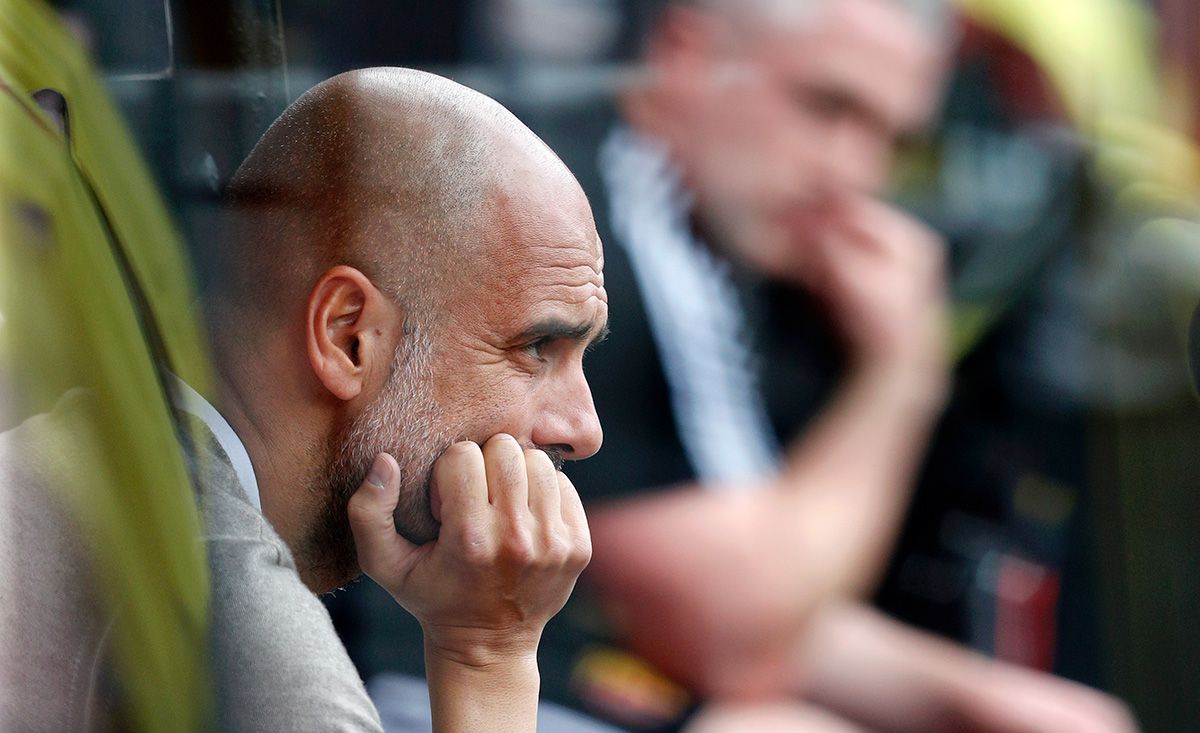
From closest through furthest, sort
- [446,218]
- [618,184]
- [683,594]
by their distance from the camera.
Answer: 1. [446,218]
2. [618,184]
3. [683,594]

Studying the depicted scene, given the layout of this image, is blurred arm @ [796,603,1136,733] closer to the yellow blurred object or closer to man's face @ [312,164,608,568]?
man's face @ [312,164,608,568]

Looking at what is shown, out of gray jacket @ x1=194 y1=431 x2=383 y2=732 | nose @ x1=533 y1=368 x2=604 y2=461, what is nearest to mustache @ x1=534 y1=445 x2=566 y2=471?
nose @ x1=533 y1=368 x2=604 y2=461

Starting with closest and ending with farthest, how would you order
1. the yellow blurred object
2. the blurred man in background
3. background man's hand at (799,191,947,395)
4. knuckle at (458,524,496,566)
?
1. knuckle at (458,524,496,566)
2. the blurred man in background
3. background man's hand at (799,191,947,395)
4. the yellow blurred object

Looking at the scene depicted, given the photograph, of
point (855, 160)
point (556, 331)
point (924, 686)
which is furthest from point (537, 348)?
point (924, 686)

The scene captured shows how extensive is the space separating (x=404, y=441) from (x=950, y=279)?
2.30ft

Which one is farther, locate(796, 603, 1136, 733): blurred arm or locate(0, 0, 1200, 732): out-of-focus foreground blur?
locate(796, 603, 1136, 733): blurred arm

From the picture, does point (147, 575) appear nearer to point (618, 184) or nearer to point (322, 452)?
point (322, 452)

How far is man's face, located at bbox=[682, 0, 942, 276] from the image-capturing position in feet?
4.29

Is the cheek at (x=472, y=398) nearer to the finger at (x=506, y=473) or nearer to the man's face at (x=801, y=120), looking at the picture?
the finger at (x=506, y=473)

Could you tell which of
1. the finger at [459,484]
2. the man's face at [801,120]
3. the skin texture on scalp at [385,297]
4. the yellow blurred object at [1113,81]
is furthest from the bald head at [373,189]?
the yellow blurred object at [1113,81]

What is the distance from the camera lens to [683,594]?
133 cm

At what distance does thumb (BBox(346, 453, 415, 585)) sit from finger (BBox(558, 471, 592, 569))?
146 mm

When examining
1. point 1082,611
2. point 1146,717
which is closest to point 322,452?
point 1082,611

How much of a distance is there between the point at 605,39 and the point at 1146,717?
3.66 ft
